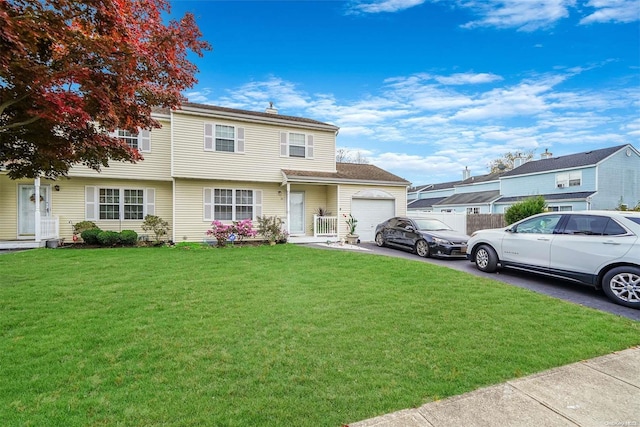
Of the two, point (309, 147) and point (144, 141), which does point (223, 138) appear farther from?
point (309, 147)

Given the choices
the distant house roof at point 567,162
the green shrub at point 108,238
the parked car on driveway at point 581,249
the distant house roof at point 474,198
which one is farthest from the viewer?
the distant house roof at point 474,198

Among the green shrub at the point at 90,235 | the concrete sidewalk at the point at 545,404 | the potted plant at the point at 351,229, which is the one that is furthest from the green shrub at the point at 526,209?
the green shrub at the point at 90,235

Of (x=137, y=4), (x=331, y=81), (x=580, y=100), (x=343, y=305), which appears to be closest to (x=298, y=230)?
(x=331, y=81)

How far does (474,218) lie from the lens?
17969mm

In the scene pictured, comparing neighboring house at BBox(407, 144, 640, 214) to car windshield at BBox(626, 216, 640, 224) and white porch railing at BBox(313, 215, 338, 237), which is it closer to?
white porch railing at BBox(313, 215, 338, 237)

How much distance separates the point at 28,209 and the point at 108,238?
442 cm

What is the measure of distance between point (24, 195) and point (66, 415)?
1530 cm

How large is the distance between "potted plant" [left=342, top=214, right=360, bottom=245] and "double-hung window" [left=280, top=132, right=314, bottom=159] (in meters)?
3.71

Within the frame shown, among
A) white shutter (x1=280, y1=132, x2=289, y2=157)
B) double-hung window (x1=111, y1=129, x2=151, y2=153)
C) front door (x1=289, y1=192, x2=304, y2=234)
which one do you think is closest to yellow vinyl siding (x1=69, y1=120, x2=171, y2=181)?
double-hung window (x1=111, y1=129, x2=151, y2=153)

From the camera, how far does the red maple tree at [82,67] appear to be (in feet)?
12.1

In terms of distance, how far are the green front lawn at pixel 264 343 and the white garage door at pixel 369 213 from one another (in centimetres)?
850

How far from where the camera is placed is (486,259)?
8125mm

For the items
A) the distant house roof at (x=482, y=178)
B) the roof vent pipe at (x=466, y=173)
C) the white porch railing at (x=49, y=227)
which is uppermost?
the roof vent pipe at (x=466, y=173)

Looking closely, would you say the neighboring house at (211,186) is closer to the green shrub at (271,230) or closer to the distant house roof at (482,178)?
the green shrub at (271,230)
